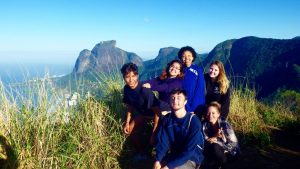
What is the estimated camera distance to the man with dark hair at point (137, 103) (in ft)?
17.4

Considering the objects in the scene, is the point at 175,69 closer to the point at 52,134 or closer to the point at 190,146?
the point at 190,146

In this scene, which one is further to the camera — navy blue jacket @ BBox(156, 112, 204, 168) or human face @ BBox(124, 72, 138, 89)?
human face @ BBox(124, 72, 138, 89)

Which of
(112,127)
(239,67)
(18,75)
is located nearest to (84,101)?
(112,127)

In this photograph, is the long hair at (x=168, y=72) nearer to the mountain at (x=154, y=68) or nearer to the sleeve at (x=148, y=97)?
the sleeve at (x=148, y=97)

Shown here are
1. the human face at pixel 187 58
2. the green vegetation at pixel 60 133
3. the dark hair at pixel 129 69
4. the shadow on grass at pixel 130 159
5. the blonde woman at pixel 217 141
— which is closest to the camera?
the green vegetation at pixel 60 133

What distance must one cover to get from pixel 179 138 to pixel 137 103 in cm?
126

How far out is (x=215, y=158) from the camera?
480 cm

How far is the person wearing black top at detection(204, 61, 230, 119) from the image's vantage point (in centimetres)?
592

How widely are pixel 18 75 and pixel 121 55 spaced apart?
3.59 meters

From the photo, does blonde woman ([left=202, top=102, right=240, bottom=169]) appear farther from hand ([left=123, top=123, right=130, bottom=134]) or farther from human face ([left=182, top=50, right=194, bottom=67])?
hand ([left=123, top=123, right=130, bottom=134])

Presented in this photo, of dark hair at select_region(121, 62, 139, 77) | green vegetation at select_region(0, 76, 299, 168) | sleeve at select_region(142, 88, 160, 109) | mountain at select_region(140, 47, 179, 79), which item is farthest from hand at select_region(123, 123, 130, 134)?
mountain at select_region(140, 47, 179, 79)

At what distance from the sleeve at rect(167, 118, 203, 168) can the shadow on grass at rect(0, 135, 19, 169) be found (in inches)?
70.1

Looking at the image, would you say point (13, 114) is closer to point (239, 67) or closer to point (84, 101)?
point (84, 101)

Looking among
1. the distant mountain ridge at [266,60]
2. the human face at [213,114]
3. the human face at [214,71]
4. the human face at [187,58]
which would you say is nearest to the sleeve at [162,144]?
the human face at [213,114]
